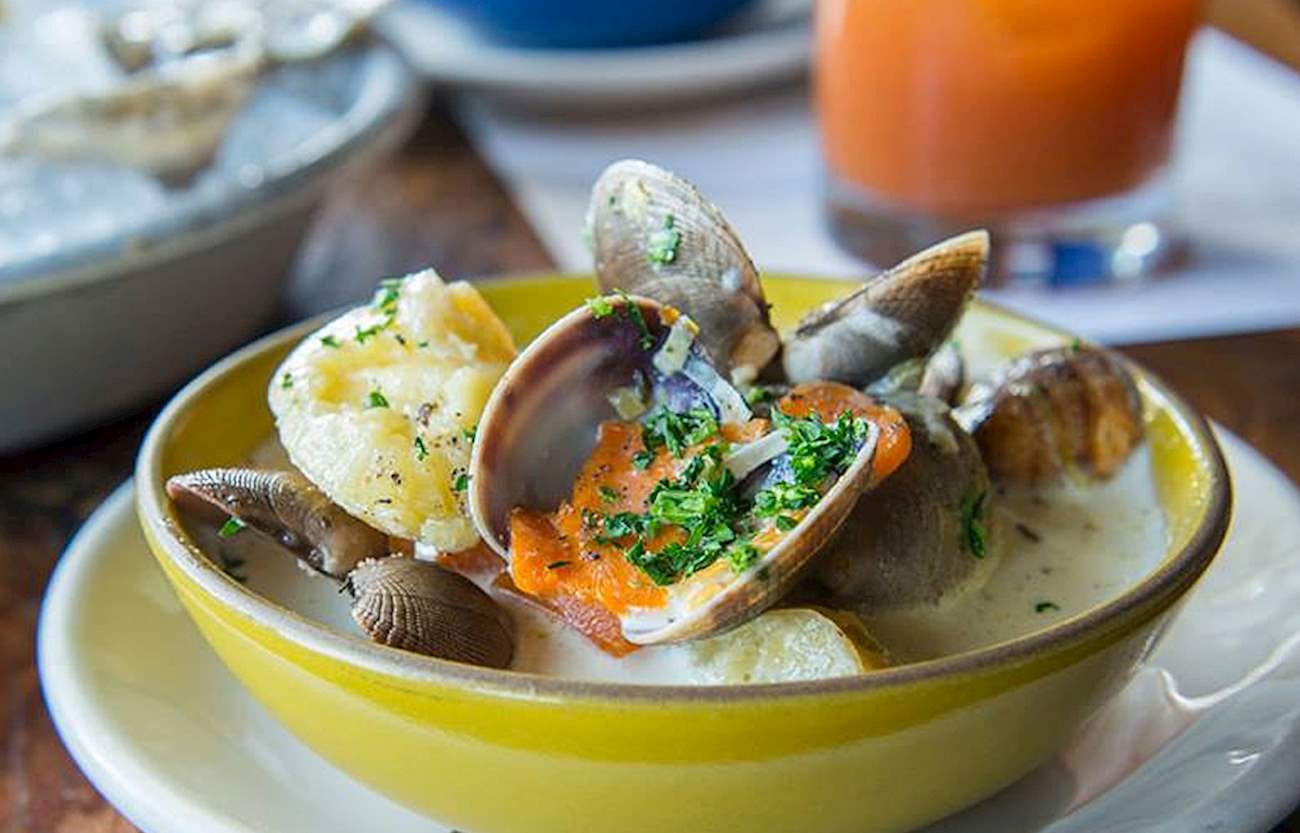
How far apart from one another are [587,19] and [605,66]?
105mm

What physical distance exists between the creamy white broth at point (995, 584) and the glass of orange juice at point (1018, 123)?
0.72m

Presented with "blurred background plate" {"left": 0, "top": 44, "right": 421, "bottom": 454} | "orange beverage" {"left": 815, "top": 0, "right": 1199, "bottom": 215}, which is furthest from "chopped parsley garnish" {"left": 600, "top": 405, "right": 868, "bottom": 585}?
"orange beverage" {"left": 815, "top": 0, "right": 1199, "bottom": 215}

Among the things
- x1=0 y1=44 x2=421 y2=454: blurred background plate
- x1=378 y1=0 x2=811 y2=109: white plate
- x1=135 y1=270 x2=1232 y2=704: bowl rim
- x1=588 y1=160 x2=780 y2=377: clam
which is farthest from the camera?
x1=378 y1=0 x2=811 y2=109: white plate

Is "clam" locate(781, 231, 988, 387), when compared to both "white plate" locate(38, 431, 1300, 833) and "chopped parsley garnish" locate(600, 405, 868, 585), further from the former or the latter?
"white plate" locate(38, 431, 1300, 833)

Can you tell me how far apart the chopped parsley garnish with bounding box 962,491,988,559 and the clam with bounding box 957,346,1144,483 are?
10cm

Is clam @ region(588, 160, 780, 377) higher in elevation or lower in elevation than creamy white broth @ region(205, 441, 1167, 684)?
higher

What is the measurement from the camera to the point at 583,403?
0.89 m

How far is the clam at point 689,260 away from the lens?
0.93 meters

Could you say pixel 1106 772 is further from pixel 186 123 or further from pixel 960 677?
pixel 186 123

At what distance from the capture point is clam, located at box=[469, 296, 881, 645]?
33.3 inches

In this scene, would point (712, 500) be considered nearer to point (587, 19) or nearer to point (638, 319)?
point (638, 319)

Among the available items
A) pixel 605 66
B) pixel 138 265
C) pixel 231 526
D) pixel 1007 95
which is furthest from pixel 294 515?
pixel 605 66

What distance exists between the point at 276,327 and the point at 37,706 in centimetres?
64

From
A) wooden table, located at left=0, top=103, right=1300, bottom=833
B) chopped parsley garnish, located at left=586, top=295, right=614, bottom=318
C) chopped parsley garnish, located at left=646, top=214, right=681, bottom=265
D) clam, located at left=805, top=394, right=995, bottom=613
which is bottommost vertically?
wooden table, located at left=0, top=103, right=1300, bottom=833
